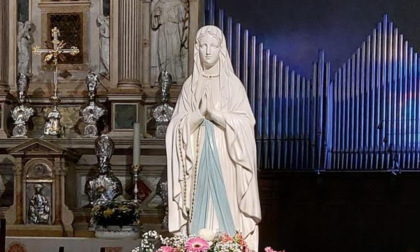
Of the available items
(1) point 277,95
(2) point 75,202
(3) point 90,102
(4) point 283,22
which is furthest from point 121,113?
(4) point 283,22

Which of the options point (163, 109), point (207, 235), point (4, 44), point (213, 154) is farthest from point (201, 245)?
point (4, 44)

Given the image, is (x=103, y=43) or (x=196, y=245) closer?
(x=196, y=245)

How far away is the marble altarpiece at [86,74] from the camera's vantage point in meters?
8.04

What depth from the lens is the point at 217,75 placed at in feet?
19.3

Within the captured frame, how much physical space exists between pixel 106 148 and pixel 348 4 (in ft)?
10.7

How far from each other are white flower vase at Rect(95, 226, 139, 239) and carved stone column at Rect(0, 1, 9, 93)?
6.87 feet

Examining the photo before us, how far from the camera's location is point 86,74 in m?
8.51

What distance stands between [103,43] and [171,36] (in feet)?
2.26

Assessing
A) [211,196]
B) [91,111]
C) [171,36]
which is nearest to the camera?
[211,196]

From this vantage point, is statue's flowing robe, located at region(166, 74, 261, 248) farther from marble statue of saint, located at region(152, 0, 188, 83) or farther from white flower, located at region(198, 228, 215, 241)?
marble statue of saint, located at region(152, 0, 188, 83)

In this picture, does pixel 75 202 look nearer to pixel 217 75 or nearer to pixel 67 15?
pixel 67 15

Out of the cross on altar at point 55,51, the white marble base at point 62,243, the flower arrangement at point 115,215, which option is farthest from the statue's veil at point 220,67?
the cross on altar at point 55,51

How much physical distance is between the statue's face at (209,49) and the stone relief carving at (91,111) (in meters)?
2.43

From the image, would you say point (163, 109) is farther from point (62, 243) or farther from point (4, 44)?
point (4, 44)
